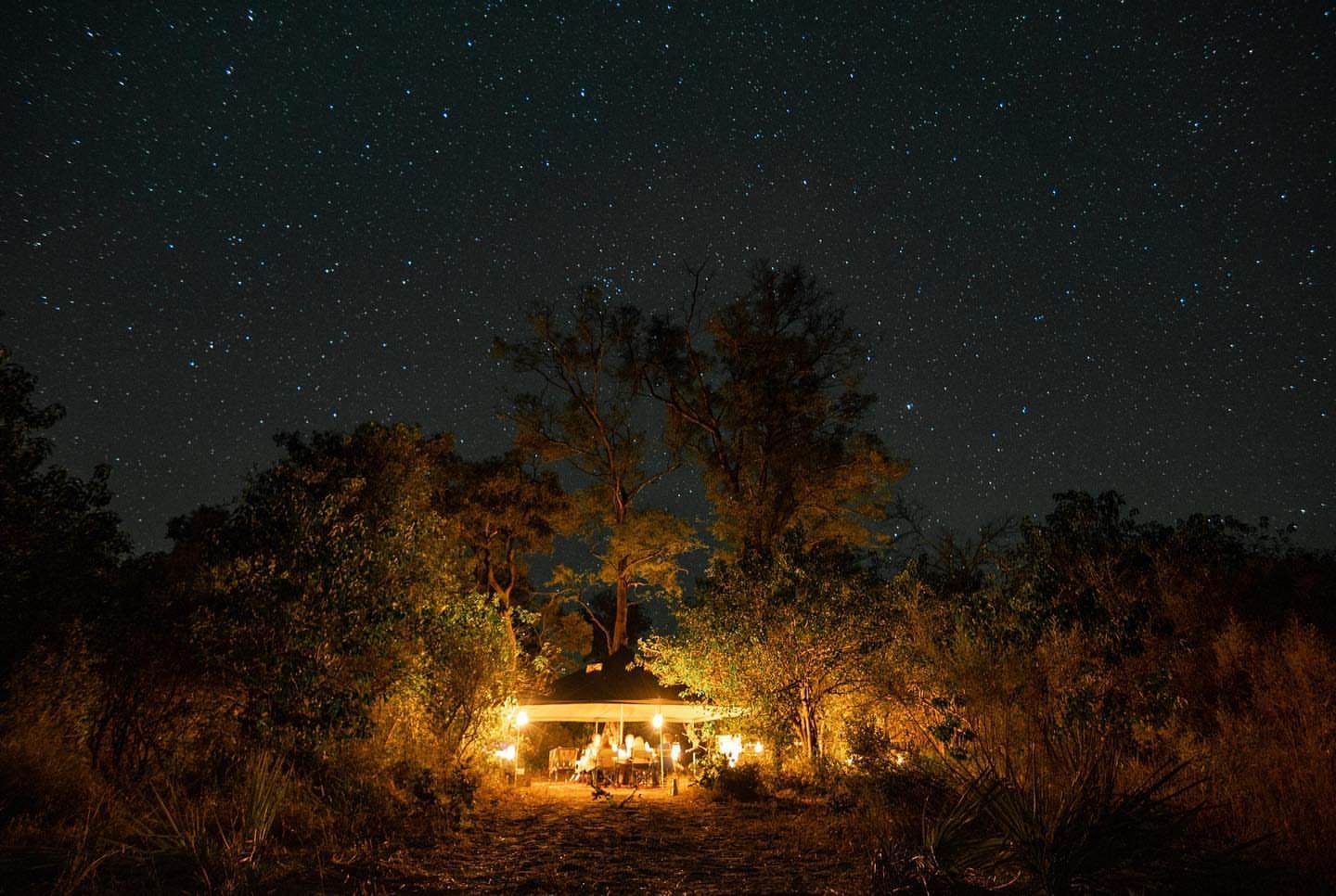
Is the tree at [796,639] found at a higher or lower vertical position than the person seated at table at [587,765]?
higher

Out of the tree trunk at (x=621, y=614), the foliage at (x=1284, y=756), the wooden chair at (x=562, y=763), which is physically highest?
the tree trunk at (x=621, y=614)

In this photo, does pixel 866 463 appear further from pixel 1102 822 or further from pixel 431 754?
pixel 1102 822

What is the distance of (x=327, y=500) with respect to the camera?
962 centimetres

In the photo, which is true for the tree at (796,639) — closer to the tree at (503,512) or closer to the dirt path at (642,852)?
the dirt path at (642,852)

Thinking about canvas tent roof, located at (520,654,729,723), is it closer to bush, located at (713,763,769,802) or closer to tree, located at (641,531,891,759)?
bush, located at (713,763,769,802)

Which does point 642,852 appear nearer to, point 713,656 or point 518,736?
point 713,656

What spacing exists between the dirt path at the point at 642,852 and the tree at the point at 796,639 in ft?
6.23

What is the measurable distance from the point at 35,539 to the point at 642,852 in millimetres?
7498

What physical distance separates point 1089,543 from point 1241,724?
135 inches

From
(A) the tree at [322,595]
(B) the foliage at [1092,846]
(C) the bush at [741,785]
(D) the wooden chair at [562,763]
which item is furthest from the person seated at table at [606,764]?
(B) the foliage at [1092,846]

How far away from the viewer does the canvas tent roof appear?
16.5m

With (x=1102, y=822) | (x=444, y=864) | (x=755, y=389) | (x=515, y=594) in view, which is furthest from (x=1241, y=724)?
(x=515, y=594)

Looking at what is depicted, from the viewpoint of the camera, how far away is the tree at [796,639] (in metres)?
13.9

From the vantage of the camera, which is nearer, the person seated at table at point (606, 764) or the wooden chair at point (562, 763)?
the person seated at table at point (606, 764)
